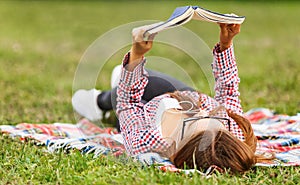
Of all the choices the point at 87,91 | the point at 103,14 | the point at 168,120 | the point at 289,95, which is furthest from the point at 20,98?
the point at 103,14

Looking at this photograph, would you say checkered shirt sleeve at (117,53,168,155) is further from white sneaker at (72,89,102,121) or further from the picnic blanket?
white sneaker at (72,89,102,121)

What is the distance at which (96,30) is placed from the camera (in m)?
7.11

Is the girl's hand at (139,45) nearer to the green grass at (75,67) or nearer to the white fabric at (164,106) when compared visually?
the white fabric at (164,106)

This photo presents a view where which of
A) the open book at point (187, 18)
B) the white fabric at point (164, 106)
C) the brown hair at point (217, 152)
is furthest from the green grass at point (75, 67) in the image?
the open book at point (187, 18)

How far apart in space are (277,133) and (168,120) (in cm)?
84

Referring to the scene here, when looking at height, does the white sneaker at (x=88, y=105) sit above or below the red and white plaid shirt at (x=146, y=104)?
below

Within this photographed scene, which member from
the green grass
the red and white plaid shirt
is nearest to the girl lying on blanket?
the red and white plaid shirt

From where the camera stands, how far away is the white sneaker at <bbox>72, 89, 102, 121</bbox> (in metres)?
2.99

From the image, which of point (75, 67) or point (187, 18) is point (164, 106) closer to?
point (187, 18)

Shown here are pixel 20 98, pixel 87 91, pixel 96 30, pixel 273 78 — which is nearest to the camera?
pixel 87 91

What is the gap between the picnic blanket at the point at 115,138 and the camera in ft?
7.50

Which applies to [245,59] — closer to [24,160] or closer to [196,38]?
[196,38]

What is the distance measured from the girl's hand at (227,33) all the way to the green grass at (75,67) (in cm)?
64

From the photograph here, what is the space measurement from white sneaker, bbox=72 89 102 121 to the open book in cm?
92
